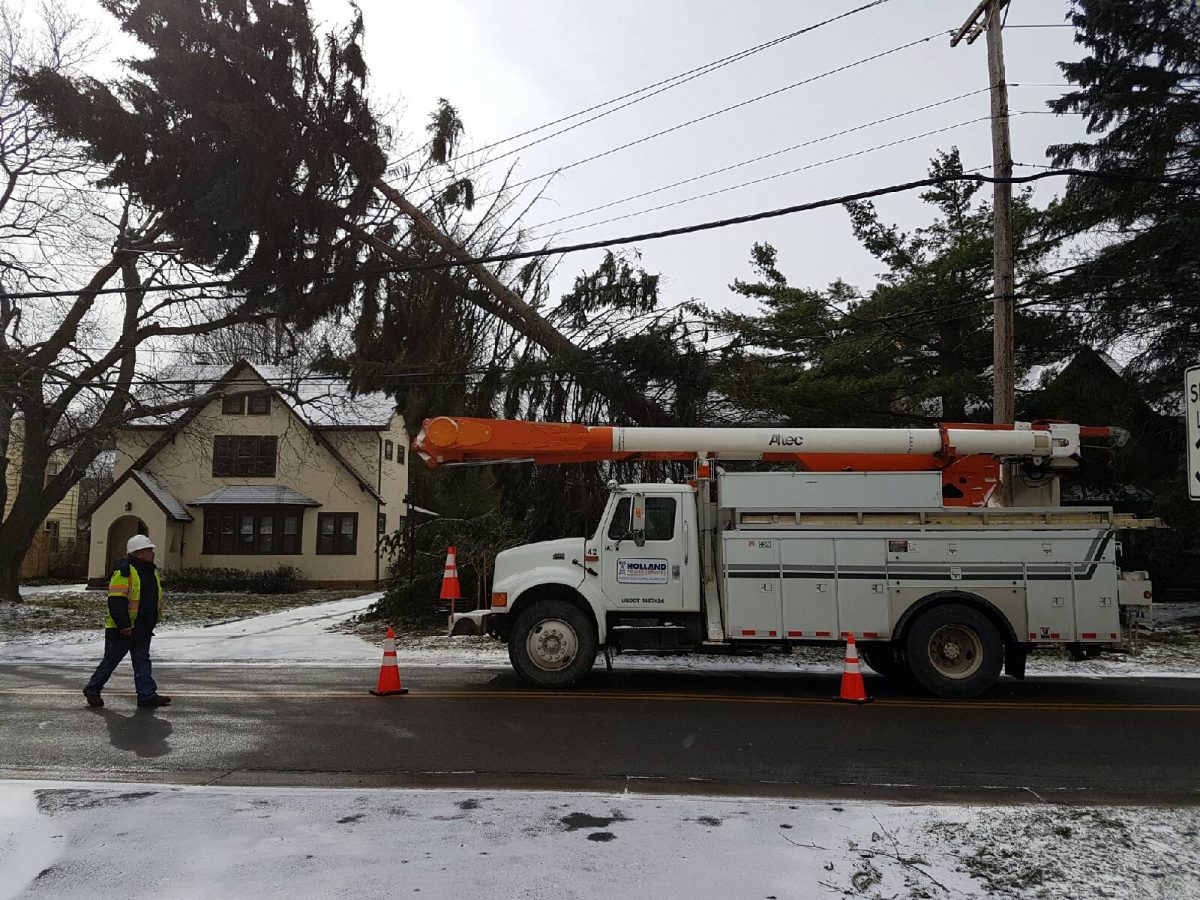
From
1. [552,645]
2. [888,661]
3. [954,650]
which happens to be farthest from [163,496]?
[954,650]

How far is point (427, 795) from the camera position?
235 inches

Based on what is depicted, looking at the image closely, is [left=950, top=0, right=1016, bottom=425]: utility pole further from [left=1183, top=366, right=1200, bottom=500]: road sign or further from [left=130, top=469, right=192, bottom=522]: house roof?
[left=130, top=469, right=192, bottom=522]: house roof

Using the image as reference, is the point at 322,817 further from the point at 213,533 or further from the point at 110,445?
the point at 213,533

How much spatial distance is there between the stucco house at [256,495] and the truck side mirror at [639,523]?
22.8m

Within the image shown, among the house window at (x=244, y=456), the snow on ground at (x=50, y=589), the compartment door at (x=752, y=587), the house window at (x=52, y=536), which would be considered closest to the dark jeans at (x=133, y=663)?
the compartment door at (x=752, y=587)

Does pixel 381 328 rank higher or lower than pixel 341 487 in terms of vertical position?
higher

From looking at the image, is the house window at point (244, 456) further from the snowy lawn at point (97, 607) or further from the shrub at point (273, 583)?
the snowy lawn at point (97, 607)

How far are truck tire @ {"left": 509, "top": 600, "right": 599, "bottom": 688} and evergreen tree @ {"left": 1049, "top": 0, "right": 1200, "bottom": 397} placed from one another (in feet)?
42.1

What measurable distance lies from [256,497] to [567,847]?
29.8 m

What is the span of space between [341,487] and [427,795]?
92.1 ft

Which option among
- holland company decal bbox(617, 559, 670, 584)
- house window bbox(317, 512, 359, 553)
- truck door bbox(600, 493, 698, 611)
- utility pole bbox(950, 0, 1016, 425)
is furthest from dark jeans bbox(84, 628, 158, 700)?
house window bbox(317, 512, 359, 553)

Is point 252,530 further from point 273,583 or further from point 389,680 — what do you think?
point 389,680

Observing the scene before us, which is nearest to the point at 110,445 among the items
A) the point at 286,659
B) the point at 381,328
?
the point at 381,328

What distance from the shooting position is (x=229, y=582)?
30641 millimetres
